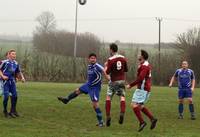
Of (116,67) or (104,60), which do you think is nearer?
(116,67)

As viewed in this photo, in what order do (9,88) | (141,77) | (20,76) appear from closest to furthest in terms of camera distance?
1. (141,77)
2. (9,88)
3. (20,76)

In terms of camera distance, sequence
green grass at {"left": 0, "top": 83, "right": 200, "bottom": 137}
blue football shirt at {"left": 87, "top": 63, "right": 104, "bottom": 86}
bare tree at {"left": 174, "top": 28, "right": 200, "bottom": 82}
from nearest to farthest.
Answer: green grass at {"left": 0, "top": 83, "right": 200, "bottom": 137}
blue football shirt at {"left": 87, "top": 63, "right": 104, "bottom": 86}
bare tree at {"left": 174, "top": 28, "right": 200, "bottom": 82}

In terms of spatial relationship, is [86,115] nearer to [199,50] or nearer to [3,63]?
[3,63]

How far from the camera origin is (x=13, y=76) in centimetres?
1677

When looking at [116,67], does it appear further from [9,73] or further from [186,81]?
[186,81]

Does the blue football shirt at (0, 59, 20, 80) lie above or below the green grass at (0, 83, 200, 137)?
above

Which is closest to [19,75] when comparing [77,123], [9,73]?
[9,73]

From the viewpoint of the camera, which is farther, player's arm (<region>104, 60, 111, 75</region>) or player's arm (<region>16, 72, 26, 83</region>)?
player's arm (<region>16, 72, 26, 83</region>)

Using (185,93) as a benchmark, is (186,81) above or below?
above

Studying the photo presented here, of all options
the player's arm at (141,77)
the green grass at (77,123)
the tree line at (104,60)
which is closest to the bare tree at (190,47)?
the tree line at (104,60)

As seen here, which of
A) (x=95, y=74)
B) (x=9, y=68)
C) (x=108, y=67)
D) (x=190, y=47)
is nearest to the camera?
(x=108, y=67)

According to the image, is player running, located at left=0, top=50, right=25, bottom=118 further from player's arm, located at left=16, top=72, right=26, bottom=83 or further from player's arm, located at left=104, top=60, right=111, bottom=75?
player's arm, located at left=104, top=60, right=111, bottom=75

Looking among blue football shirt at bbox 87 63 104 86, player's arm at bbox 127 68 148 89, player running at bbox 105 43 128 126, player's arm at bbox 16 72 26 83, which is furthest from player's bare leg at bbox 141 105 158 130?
player's arm at bbox 16 72 26 83

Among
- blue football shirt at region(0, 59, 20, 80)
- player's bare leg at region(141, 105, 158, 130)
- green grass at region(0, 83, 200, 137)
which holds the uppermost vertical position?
blue football shirt at region(0, 59, 20, 80)
